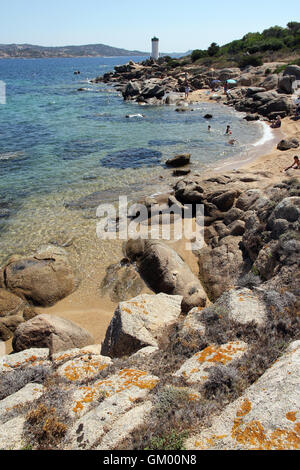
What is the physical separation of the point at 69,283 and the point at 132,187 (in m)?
9.33

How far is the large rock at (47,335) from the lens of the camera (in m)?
7.15

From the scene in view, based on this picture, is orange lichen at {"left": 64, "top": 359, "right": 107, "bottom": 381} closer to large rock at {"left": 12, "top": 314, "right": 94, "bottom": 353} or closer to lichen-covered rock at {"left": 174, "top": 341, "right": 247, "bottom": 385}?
lichen-covered rock at {"left": 174, "top": 341, "right": 247, "bottom": 385}

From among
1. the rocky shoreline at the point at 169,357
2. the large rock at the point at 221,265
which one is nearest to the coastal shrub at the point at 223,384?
the rocky shoreline at the point at 169,357

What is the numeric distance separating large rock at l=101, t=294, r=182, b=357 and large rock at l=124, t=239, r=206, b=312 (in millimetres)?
1459

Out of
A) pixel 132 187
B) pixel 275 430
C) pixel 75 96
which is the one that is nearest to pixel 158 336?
pixel 275 430

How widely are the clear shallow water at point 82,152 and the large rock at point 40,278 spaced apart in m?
1.99

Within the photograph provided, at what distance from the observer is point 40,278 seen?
1042 centimetres

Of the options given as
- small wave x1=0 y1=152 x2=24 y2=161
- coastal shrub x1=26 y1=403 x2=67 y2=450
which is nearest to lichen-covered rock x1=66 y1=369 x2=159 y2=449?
coastal shrub x1=26 y1=403 x2=67 y2=450

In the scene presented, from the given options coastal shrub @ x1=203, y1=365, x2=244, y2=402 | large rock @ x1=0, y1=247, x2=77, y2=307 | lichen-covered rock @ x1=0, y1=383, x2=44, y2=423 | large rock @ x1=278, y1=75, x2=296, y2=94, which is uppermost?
large rock @ x1=278, y1=75, x2=296, y2=94

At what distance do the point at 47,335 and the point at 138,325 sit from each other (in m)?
2.38

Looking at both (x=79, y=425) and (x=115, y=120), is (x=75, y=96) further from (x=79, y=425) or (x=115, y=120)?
(x=79, y=425)

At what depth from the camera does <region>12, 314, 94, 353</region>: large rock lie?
7.15 meters

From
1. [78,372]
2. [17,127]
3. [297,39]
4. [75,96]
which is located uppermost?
[297,39]

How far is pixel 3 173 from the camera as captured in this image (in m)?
20.2
